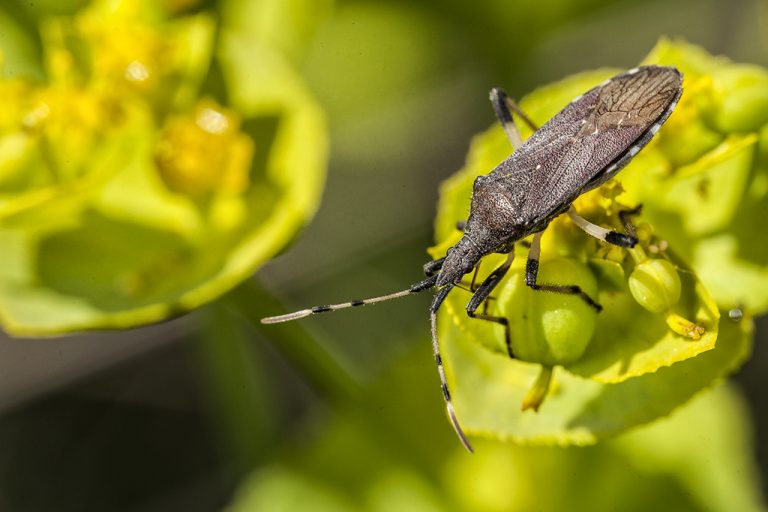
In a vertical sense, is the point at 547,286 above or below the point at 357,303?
above

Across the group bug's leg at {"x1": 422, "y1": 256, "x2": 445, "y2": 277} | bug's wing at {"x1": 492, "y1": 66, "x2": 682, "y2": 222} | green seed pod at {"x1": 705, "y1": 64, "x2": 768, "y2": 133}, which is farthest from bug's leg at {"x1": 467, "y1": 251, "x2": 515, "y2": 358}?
green seed pod at {"x1": 705, "y1": 64, "x2": 768, "y2": 133}

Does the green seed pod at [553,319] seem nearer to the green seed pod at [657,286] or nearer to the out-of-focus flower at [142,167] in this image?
the green seed pod at [657,286]

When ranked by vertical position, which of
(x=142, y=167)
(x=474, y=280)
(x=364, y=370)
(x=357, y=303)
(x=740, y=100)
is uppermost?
(x=740, y=100)

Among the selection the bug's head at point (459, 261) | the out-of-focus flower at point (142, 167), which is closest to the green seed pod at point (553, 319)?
the bug's head at point (459, 261)

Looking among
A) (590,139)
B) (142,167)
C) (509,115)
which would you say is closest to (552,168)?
(590,139)

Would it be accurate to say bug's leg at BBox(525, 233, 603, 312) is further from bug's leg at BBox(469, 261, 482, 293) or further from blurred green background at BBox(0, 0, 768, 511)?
blurred green background at BBox(0, 0, 768, 511)

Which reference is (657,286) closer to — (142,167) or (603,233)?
(603,233)

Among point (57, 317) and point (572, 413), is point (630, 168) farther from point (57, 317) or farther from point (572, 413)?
point (57, 317)
